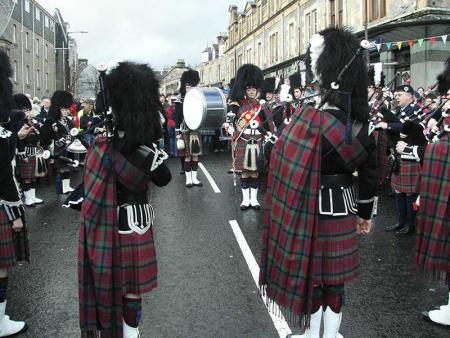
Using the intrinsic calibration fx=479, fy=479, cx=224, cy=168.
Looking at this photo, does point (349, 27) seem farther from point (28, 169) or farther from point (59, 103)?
point (59, 103)

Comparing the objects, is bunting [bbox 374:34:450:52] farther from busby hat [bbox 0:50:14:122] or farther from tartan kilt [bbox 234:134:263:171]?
busby hat [bbox 0:50:14:122]

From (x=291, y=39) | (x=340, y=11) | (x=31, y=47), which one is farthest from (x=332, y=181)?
(x=31, y=47)

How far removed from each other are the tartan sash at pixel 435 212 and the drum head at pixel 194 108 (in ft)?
20.3

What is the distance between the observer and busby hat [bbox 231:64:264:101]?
24.8ft

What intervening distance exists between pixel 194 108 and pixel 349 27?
22.0ft

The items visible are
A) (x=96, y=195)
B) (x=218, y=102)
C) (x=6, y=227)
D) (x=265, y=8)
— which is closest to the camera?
(x=96, y=195)

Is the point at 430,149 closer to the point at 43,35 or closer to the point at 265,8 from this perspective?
the point at 265,8

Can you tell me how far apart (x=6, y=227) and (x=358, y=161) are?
2430mm

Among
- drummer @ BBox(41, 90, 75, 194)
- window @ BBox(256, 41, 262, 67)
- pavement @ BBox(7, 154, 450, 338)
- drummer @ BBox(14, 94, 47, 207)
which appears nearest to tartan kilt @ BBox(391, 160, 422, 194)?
pavement @ BBox(7, 154, 450, 338)

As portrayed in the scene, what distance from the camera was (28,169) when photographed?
811cm

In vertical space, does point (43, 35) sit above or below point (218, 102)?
above

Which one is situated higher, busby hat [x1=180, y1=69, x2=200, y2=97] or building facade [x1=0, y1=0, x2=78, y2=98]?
building facade [x1=0, y1=0, x2=78, y2=98]

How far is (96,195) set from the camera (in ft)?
8.96

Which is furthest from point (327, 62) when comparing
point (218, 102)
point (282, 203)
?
point (218, 102)
